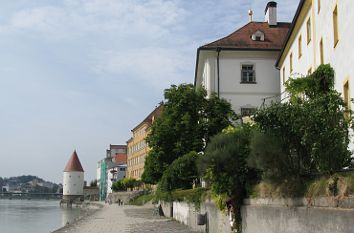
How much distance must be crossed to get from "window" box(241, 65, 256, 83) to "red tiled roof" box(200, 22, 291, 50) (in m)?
1.61

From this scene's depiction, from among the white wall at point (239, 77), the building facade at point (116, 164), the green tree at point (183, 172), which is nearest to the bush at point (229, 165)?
the green tree at point (183, 172)

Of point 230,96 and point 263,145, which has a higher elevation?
point 230,96

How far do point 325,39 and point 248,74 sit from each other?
18.8m

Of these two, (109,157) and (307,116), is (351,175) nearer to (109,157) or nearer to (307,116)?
(307,116)

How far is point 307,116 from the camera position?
10.0 metres

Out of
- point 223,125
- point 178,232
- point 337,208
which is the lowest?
point 178,232

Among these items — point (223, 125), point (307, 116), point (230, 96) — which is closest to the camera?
point (307, 116)

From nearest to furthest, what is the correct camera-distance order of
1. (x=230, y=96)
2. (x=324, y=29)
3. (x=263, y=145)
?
1. (x=263, y=145)
2. (x=324, y=29)
3. (x=230, y=96)

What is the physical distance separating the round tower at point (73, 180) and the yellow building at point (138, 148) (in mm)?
17775

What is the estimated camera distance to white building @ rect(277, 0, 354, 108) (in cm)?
1722

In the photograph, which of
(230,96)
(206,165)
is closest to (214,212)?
(206,165)

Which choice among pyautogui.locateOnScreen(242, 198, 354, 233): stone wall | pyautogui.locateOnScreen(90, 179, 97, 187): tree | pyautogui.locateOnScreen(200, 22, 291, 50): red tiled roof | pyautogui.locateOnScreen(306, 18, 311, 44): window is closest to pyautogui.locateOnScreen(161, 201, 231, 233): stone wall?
pyautogui.locateOnScreen(242, 198, 354, 233): stone wall

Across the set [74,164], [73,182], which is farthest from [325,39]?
[74,164]

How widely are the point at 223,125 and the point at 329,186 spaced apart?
79.7 ft
